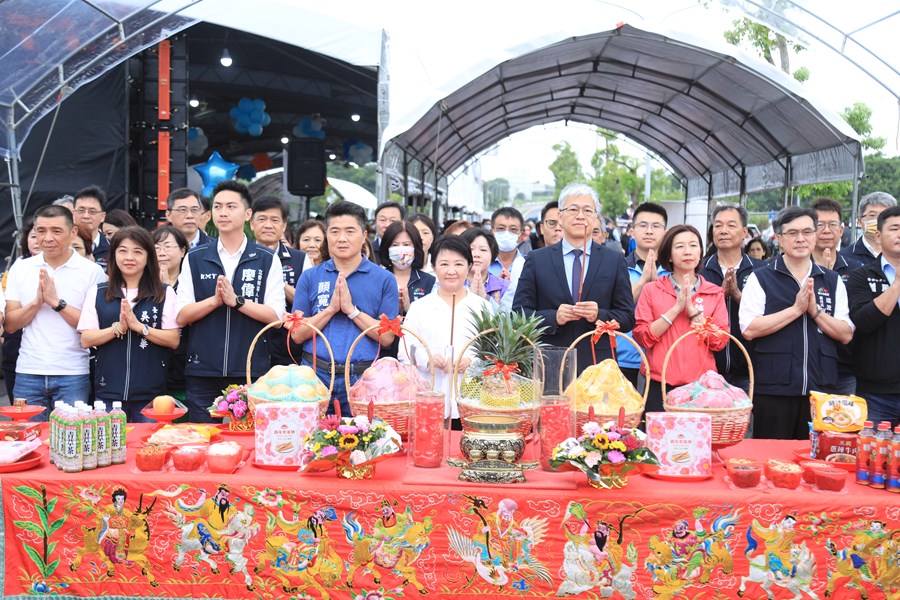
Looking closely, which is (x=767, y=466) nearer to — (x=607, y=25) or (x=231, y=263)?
(x=231, y=263)

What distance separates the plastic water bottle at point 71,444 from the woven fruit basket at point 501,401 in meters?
1.24

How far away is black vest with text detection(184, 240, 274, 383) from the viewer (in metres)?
3.76

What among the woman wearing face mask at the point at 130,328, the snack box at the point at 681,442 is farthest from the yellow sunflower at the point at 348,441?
the woman wearing face mask at the point at 130,328

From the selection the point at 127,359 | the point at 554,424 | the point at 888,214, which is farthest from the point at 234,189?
the point at 888,214

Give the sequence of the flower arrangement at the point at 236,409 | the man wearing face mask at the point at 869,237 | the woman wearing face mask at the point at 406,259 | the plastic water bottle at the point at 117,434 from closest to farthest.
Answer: the plastic water bottle at the point at 117,434, the flower arrangement at the point at 236,409, the woman wearing face mask at the point at 406,259, the man wearing face mask at the point at 869,237

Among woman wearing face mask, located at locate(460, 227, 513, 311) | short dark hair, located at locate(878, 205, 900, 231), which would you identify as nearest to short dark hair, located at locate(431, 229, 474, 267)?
woman wearing face mask, located at locate(460, 227, 513, 311)

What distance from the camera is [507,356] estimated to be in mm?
2705

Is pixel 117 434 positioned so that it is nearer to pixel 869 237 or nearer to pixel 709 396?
pixel 709 396

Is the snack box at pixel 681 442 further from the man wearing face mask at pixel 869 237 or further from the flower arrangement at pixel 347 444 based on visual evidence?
the man wearing face mask at pixel 869 237

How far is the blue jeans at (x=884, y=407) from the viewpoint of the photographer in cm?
378

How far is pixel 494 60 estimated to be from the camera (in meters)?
7.71

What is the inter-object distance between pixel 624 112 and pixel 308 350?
1317 centimetres

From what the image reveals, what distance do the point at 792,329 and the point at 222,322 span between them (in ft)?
8.43

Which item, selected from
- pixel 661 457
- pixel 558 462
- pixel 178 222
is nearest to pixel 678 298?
pixel 661 457
